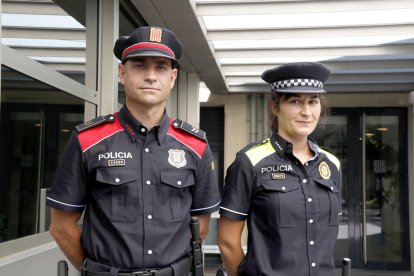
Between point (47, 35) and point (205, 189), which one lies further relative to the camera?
point (47, 35)

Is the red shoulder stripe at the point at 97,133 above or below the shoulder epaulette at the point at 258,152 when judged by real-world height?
above

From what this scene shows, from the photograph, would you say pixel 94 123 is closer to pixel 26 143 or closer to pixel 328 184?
pixel 26 143

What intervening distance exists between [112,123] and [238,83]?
5.66 metres

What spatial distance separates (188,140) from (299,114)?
0.53 meters

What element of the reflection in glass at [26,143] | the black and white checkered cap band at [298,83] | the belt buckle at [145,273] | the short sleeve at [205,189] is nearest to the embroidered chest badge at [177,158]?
the short sleeve at [205,189]

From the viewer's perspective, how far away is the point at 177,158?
2.01 meters

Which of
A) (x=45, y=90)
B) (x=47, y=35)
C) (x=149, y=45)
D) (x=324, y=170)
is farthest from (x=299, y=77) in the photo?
(x=47, y=35)

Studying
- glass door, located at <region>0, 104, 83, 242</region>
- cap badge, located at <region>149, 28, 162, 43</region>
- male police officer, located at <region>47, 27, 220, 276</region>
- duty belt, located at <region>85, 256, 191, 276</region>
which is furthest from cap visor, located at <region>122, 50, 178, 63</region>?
duty belt, located at <region>85, 256, 191, 276</region>

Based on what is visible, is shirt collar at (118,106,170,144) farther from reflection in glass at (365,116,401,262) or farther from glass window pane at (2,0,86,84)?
reflection in glass at (365,116,401,262)

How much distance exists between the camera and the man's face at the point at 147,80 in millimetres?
1876

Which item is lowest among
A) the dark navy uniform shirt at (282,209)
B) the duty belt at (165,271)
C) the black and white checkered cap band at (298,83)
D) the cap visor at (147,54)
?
the duty belt at (165,271)

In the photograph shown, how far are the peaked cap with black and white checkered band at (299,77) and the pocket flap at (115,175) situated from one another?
→ 796mm

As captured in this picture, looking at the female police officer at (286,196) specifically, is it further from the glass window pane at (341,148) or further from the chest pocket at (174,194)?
the glass window pane at (341,148)

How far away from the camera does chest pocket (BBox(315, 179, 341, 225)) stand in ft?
6.82
